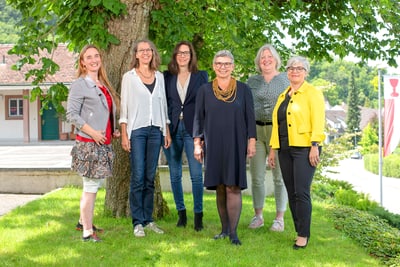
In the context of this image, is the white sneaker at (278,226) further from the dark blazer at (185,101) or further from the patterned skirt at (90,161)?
the patterned skirt at (90,161)

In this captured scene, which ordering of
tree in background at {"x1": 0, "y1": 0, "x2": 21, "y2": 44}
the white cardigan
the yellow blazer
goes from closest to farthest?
the yellow blazer → the white cardigan → tree in background at {"x1": 0, "y1": 0, "x2": 21, "y2": 44}

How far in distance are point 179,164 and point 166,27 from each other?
6.90 feet

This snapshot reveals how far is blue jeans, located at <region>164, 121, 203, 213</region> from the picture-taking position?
6055 mm

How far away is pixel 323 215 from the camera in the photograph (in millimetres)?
8508

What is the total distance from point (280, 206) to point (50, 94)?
3462 millimetres

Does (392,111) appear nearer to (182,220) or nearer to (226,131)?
(182,220)

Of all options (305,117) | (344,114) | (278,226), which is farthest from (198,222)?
(344,114)

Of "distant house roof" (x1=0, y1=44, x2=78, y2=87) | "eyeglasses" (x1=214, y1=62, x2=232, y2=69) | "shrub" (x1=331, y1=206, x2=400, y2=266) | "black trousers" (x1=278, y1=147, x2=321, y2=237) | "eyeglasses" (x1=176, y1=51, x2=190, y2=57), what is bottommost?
"shrub" (x1=331, y1=206, x2=400, y2=266)

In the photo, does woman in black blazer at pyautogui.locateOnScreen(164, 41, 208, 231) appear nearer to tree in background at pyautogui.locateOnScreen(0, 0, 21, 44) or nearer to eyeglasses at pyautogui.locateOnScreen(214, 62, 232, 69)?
eyeglasses at pyautogui.locateOnScreen(214, 62, 232, 69)

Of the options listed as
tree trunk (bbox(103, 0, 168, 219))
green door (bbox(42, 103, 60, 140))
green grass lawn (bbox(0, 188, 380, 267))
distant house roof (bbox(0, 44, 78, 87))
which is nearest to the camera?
green grass lawn (bbox(0, 188, 380, 267))

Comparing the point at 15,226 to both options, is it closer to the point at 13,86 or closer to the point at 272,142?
the point at 272,142

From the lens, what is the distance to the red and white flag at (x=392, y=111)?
14891 mm

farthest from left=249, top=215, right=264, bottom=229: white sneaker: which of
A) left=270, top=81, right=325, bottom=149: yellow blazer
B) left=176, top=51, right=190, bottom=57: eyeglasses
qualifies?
left=176, top=51, right=190, bottom=57: eyeglasses

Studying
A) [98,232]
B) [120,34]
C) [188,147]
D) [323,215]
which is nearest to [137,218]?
[98,232]
